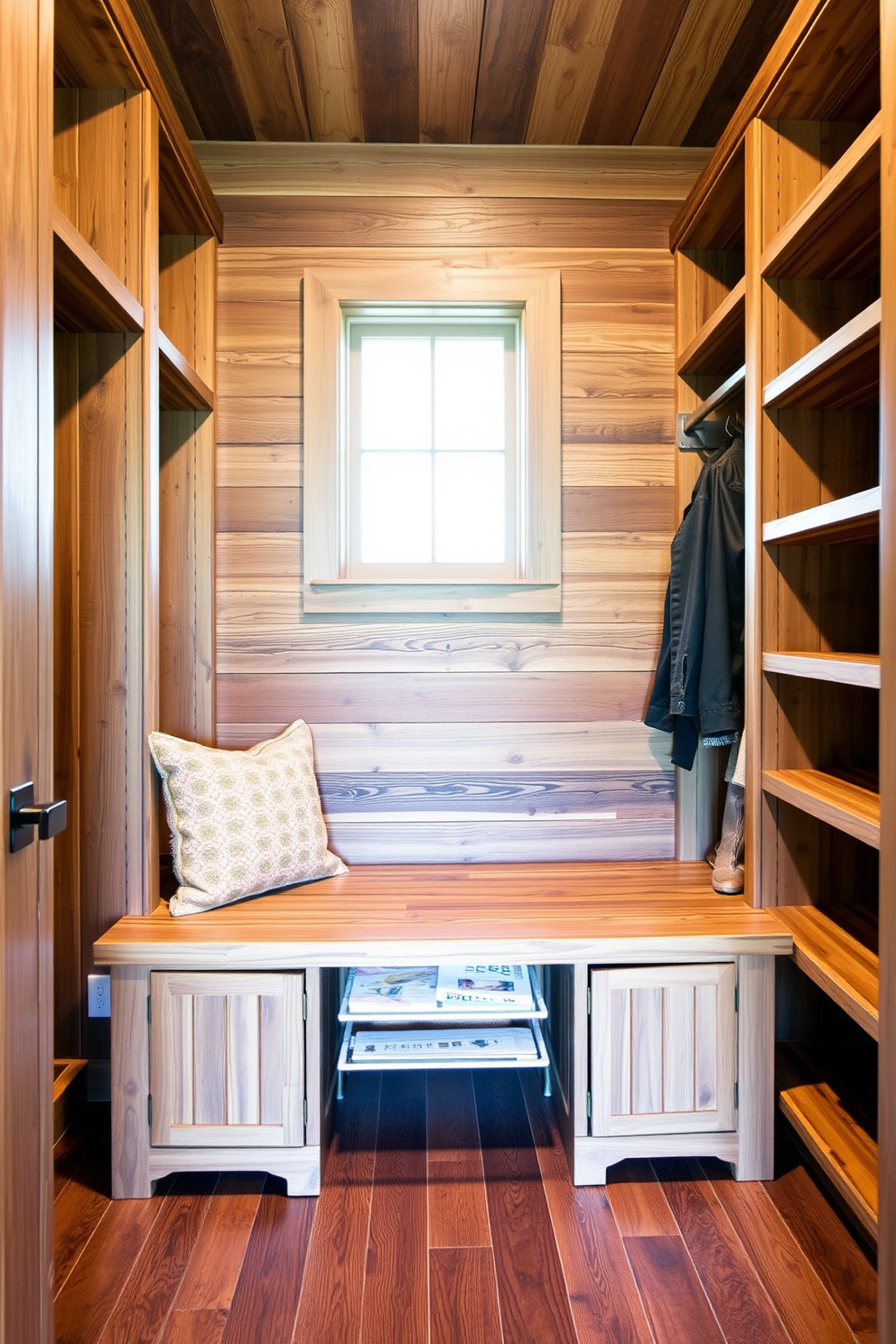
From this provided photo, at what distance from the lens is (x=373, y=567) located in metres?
2.56

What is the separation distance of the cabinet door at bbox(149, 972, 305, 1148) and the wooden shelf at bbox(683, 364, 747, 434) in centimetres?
180

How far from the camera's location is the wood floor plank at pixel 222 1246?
1.53m

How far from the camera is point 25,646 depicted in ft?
3.74

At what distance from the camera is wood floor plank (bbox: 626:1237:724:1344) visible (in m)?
1.44

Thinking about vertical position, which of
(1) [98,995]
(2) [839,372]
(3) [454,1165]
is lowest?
(3) [454,1165]

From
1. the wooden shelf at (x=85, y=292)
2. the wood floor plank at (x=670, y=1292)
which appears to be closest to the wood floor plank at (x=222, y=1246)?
the wood floor plank at (x=670, y=1292)

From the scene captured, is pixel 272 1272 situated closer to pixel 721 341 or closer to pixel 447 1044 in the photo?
pixel 447 1044

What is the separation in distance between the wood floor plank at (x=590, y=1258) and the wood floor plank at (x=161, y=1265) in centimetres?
75

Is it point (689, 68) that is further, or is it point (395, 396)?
point (395, 396)

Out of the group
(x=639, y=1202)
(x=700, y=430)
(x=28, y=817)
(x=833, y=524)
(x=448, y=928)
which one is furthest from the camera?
(x=700, y=430)

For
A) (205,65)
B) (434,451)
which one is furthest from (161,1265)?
(205,65)

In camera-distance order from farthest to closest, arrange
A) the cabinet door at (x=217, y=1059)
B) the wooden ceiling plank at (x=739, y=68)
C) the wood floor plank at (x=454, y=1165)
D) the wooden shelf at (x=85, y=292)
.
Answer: the wooden ceiling plank at (x=739, y=68) → the cabinet door at (x=217, y=1059) → the wood floor plank at (x=454, y=1165) → the wooden shelf at (x=85, y=292)

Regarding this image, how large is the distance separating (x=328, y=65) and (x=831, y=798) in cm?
217

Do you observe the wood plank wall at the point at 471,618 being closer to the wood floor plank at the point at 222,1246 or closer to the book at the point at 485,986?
the book at the point at 485,986
